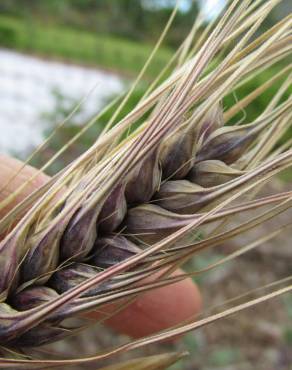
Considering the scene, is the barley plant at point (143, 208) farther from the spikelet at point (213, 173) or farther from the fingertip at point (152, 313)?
the fingertip at point (152, 313)

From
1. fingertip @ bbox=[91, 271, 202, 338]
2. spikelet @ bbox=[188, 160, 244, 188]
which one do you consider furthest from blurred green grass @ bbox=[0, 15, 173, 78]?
spikelet @ bbox=[188, 160, 244, 188]

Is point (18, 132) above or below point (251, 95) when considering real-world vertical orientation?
above

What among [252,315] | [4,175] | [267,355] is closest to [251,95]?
[4,175]

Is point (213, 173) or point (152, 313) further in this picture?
point (152, 313)

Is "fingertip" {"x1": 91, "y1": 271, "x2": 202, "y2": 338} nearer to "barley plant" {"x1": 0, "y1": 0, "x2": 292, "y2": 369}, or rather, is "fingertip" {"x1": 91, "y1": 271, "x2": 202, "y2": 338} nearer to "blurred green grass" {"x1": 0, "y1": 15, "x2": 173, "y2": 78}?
"barley plant" {"x1": 0, "y1": 0, "x2": 292, "y2": 369}

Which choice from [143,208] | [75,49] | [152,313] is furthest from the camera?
[75,49]

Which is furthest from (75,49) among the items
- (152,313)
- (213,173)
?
(213,173)

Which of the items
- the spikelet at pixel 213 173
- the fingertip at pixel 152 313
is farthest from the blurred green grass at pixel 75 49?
the spikelet at pixel 213 173

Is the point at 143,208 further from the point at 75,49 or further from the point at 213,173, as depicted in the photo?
the point at 75,49

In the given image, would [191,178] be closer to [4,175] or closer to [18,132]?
[4,175]
